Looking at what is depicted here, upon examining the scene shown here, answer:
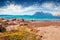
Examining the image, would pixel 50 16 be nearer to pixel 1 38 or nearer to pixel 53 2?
Answer: pixel 53 2

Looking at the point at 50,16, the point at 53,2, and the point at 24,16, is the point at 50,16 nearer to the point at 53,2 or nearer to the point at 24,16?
the point at 53,2

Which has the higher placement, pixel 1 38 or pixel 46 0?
pixel 46 0

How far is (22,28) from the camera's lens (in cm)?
235

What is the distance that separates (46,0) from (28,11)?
0.37m

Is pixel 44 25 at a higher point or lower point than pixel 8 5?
lower

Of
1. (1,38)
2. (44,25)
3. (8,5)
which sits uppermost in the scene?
(8,5)

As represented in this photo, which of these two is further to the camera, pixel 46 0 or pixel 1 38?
pixel 46 0

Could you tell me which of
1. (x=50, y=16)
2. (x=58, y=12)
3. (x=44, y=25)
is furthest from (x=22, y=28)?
(x=58, y=12)

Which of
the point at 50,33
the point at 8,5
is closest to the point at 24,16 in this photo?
the point at 8,5

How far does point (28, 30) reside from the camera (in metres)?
2.33

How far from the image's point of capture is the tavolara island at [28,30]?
2254 millimetres

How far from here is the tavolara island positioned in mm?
2254

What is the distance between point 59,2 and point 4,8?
0.96 m

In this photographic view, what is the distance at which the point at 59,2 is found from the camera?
95.2 inches
